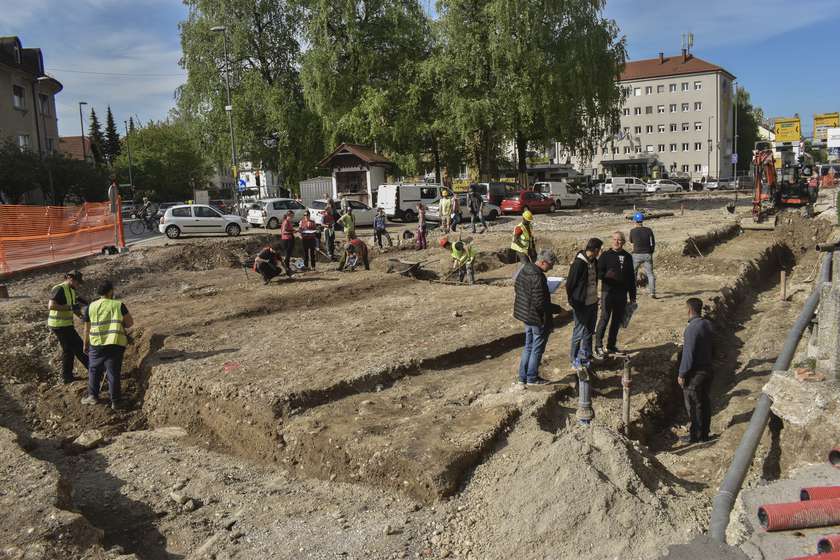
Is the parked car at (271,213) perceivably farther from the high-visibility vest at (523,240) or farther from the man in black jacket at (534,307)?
the man in black jacket at (534,307)

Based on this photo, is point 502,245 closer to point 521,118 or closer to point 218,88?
point 521,118

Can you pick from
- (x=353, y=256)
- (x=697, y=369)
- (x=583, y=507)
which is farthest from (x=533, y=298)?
(x=353, y=256)

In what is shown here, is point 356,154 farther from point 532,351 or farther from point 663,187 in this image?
point 663,187

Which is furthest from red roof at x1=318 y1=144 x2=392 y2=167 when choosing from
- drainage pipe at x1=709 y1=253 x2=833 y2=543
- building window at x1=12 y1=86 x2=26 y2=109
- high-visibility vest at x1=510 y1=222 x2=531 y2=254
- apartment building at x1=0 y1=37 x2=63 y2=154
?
drainage pipe at x1=709 y1=253 x2=833 y2=543

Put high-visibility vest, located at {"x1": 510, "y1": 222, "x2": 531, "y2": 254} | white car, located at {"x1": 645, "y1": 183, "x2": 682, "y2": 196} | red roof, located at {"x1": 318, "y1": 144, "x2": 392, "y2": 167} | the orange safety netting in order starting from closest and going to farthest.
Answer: high-visibility vest, located at {"x1": 510, "y1": 222, "x2": 531, "y2": 254} → the orange safety netting → red roof, located at {"x1": 318, "y1": 144, "x2": 392, "y2": 167} → white car, located at {"x1": 645, "y1": 183, "x2": 682, "y2": 196}

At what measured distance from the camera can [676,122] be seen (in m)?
81.7

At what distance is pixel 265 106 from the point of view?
123 ft

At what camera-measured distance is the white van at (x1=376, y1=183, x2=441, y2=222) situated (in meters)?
29.5

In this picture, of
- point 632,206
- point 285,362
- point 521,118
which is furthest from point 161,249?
point 632,206

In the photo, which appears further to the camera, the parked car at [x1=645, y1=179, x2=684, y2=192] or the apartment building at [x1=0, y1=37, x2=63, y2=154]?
the parked car at [x1=645, y1=179, x2=684, y2=192]

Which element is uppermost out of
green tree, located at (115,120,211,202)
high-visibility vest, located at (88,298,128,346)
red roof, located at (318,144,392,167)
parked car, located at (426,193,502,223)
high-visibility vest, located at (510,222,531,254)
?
green tree, located at (115,120,211,202)

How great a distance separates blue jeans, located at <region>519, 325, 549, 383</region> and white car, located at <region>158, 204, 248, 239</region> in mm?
19112

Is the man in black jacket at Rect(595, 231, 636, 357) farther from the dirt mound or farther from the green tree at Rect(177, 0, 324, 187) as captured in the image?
the green tree at Rect(177, 0, 324, 187)

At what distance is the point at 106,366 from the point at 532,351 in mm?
5793
